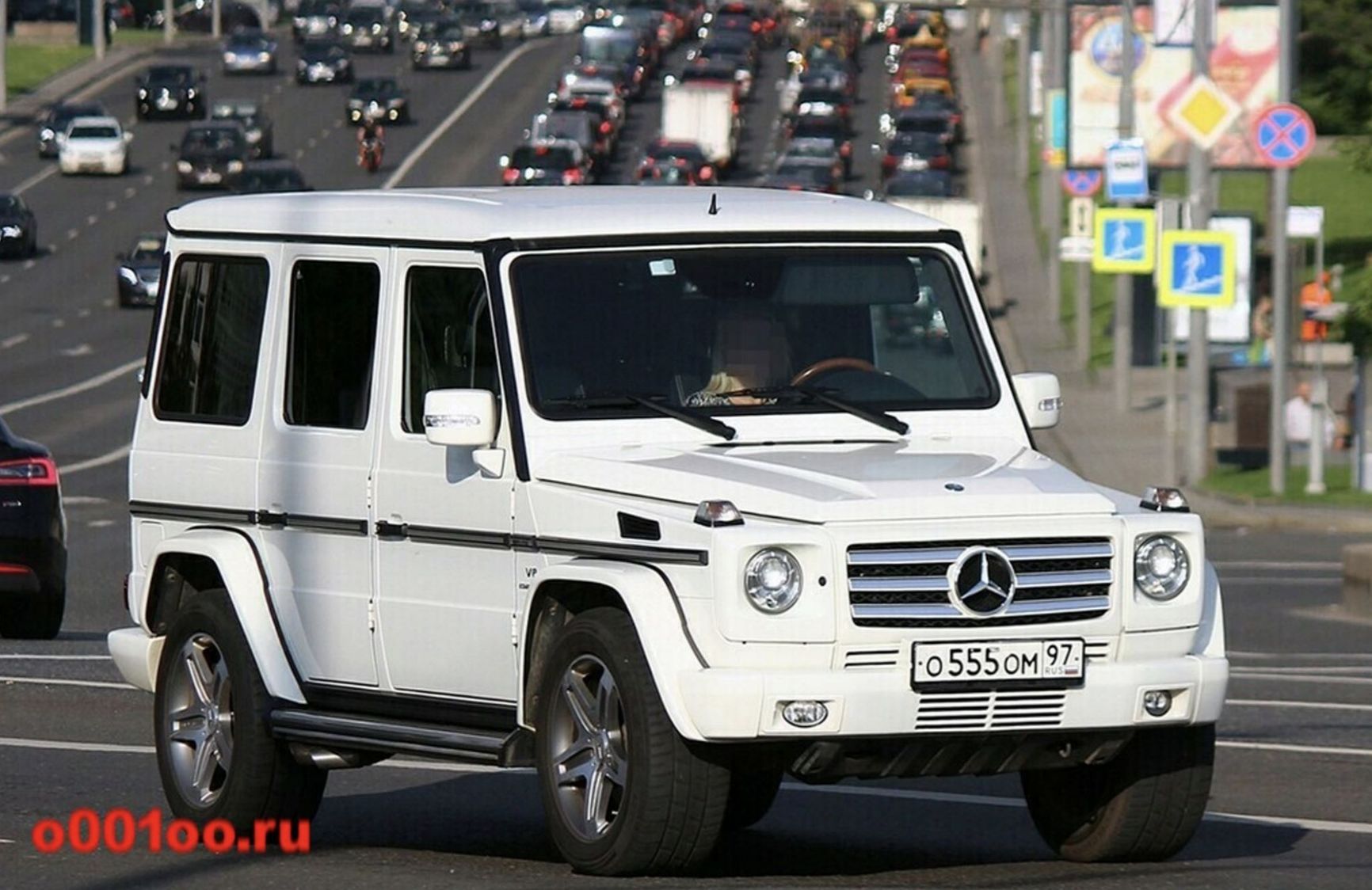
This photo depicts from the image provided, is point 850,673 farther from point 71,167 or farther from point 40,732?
point 71,167

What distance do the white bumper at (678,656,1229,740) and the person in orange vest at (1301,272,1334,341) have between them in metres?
28.9

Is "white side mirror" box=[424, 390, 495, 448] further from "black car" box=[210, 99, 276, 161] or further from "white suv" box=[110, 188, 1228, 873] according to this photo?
"black car" box=[210, 99, 276, 161]

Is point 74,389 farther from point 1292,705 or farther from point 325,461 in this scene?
point 325,461

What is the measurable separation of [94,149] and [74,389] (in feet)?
117

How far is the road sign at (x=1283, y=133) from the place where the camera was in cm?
3409

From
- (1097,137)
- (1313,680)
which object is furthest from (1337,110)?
(1313,680)

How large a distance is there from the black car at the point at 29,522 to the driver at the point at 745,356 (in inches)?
326

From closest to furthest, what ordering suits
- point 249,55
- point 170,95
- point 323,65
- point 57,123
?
point 57,123 < point 170,95 < point 323,65 < point 249,55

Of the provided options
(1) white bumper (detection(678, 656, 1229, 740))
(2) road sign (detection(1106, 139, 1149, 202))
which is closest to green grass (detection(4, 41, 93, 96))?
(2) road sign (detection(1106, 139, 1149, 202))

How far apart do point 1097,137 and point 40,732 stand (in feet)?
135

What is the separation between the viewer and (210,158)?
7650 cm

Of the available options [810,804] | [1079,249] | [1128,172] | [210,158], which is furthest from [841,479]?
[210,158]

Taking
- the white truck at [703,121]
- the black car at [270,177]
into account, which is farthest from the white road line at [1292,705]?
the white truck at [703,121]

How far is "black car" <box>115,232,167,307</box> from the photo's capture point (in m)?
59.6
